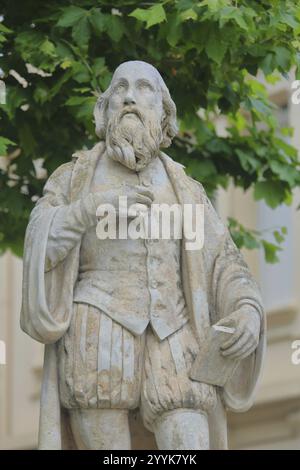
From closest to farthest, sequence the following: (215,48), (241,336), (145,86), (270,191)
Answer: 1. (241,336)
2. (145,86)
3. (215,48)
4. (270,191)

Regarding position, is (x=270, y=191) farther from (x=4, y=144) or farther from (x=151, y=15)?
(x=4, y=144)

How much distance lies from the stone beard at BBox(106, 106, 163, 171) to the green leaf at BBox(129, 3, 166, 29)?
3.59 m

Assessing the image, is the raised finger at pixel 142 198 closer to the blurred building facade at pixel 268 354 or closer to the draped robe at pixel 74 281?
the draped robe at pixel 74 281

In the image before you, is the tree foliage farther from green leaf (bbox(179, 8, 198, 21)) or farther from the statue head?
the statue head

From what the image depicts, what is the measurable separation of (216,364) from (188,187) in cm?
99

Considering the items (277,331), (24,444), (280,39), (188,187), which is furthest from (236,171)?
(24,444)

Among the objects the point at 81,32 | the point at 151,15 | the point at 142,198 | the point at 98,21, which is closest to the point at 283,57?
the point at 151,15

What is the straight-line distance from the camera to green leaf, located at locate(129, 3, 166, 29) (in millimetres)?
15195

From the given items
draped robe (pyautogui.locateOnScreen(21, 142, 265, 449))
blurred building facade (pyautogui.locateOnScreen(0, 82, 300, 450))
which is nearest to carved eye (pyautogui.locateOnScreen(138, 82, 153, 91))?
draped robe (pyautogui.locateOnScreen(21, 142, 265, 449))

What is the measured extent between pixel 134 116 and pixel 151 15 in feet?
12.2

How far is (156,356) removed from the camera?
36.9 ft

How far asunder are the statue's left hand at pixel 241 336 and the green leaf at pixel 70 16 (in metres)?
4.91

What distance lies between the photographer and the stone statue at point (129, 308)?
440 inches

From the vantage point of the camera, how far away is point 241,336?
36.7ft
